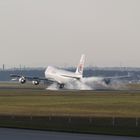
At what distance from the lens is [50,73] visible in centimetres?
17175

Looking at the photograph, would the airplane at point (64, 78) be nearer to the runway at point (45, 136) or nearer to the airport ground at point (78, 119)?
the airport ground at point (78, 119)

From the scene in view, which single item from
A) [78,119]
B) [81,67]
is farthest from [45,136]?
[81,67]

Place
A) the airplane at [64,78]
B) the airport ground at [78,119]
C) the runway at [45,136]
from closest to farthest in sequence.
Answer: the runway at [45,136]
the airport ground at [78,119]
the airplane at [64,78]

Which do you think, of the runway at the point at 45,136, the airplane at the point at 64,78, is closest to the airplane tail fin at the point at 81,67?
the airplane at the point at 64,78

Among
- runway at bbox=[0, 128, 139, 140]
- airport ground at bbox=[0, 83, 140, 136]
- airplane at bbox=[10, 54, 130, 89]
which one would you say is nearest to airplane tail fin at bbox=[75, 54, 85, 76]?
airplane at bbox=[10, 54, 130, 89]

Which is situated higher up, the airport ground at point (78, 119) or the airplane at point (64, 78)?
the airport ground at point (78, 119)

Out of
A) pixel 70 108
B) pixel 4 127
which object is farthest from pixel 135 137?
pixel 70 108

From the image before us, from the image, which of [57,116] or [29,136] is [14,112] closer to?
[57,116]

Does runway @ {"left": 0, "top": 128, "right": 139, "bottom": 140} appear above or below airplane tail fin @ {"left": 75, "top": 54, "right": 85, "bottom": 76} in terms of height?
above

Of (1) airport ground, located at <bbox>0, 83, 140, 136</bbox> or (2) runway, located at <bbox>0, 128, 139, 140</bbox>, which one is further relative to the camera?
(1) airport ground, located at <bbox>0, 83, 140, 136</bbox>

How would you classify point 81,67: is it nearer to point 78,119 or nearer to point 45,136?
point 78,119

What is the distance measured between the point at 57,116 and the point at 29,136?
70.5ft

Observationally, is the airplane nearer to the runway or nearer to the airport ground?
the airport ground

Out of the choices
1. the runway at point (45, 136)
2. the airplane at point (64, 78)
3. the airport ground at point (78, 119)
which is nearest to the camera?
the runway at point (45, 136)
